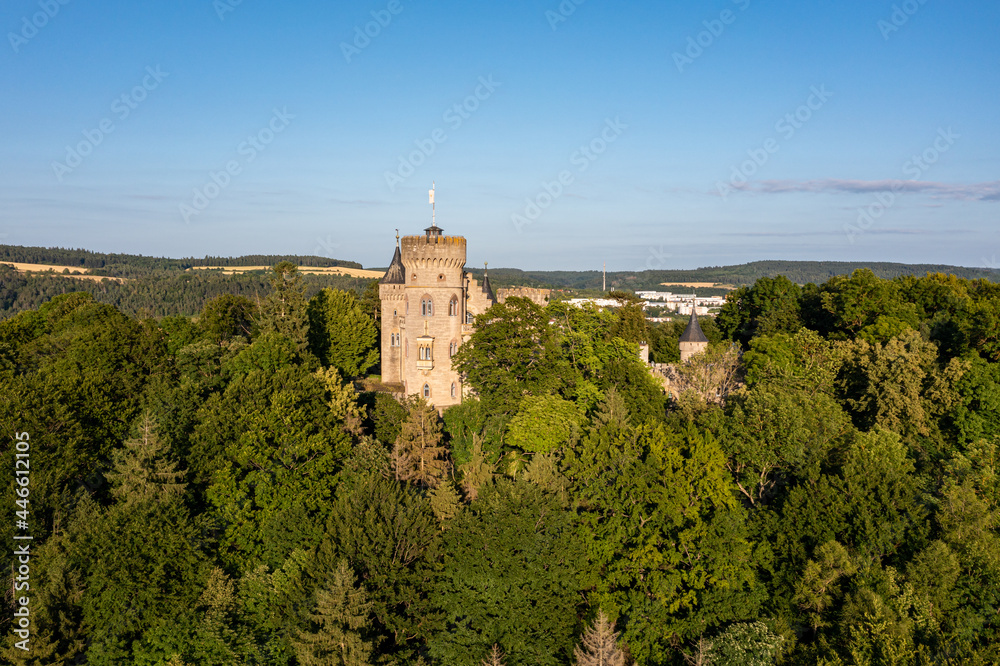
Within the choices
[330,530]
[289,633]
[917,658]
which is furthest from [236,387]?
[917,658]

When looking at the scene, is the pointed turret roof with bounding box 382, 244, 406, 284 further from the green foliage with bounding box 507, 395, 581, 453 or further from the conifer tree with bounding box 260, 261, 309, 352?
the green foliage with bounding box 507, 395, 581, 453

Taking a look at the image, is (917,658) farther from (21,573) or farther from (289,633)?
(21,573)

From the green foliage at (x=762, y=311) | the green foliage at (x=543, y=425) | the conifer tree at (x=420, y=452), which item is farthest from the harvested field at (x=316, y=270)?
the green foliage at (x=543, y=425)

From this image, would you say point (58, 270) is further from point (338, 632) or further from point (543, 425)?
point (338, 632)

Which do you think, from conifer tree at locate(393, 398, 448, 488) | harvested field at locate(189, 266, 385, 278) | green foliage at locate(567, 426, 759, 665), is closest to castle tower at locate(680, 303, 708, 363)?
green foliage at locate(567, 426, 759, 665)

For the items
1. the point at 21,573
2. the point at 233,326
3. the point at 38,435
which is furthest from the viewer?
the point at 233,326

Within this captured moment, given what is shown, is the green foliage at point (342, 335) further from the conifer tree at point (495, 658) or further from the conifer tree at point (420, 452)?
the conifer tree at point (495, 658)

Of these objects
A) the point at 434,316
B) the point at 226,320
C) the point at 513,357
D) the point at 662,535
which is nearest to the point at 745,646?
the point at 662,535
